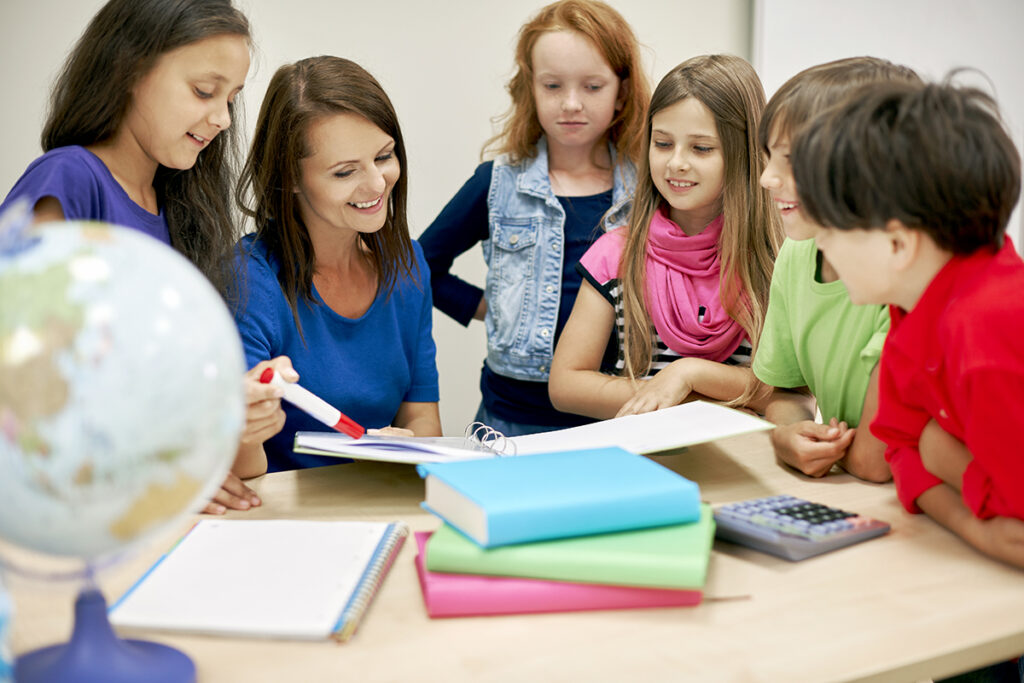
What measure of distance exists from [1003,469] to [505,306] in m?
1.17

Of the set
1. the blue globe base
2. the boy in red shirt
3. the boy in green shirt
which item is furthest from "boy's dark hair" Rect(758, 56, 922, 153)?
the blue globe base

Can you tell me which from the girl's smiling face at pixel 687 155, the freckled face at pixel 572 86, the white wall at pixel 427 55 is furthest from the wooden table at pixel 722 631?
the white wall at pixel 427 55

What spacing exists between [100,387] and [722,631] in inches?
19.4

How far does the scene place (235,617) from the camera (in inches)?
28.0

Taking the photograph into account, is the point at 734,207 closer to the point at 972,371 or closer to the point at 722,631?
the point at 972,371

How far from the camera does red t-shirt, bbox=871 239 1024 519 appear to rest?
0.77m

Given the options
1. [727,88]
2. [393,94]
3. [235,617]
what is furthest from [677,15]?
[235,617]

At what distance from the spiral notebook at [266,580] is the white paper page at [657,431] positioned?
0.89 feet

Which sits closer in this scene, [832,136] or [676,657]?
[676,657]

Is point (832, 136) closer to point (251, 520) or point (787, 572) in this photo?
point (787, 572)

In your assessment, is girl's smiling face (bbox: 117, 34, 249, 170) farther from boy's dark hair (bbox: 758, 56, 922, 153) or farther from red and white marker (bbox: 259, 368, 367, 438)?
boy's dark hair (bbox: 758, 56, 922, 153)

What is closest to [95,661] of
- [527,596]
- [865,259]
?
[527,596]

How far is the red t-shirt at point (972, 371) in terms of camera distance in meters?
0.77

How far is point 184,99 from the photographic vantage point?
4.08ft
